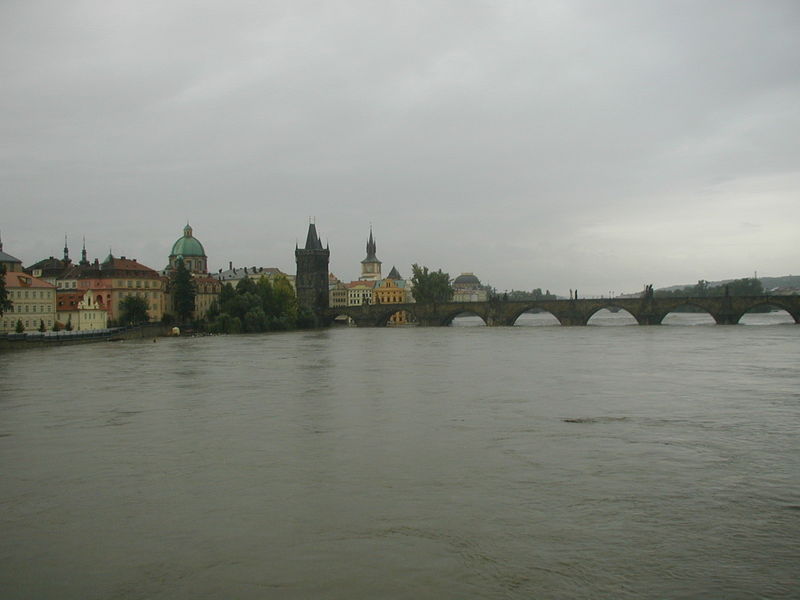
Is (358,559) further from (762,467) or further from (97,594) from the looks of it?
(762,467)

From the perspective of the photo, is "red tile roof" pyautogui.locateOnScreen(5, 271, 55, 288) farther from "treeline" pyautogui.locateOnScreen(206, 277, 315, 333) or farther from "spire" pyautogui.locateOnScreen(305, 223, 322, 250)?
"spire" pyautogui.locateOnScreen(305, 223, 322, 250)

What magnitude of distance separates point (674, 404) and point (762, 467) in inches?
337

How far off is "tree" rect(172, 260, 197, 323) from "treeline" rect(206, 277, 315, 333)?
121 inches

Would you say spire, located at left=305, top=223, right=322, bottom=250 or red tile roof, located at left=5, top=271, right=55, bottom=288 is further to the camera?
spire, located at left=305, top=223, right=322, bottom=250

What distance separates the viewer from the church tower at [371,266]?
17250 cm

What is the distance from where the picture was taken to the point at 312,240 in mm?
120312

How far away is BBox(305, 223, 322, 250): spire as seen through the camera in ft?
393

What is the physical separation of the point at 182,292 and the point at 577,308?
43344mm

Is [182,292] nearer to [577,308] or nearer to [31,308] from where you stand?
[31,308]

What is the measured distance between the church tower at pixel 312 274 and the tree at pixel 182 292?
30479mm

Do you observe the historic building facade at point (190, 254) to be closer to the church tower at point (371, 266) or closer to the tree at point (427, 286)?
the tree at point (427, 286)

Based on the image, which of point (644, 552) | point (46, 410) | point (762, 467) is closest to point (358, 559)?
point (644, 552)

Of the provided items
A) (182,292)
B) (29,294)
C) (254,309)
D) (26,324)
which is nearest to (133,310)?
(182,292)

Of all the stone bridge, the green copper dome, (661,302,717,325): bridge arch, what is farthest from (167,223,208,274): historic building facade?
(661,302,717,325): bridge arch
